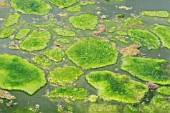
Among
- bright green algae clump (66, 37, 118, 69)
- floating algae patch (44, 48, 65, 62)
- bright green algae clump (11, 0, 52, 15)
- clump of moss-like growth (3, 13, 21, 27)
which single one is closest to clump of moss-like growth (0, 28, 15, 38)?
clump of moss-like growth (3, 13, 21, 27)

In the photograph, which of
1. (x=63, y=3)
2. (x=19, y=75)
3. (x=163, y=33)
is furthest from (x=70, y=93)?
(x=63, y=3)

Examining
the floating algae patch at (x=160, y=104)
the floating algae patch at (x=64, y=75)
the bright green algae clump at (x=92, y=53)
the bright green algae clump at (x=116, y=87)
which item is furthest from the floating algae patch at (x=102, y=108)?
the bright green algae clump at (x=92, y=53)

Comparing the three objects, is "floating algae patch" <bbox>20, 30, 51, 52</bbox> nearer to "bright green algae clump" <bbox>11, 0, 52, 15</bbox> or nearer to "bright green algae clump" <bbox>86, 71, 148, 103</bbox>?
"bright green algae clump" <bbox>11, 0, 52, 15</bbox>

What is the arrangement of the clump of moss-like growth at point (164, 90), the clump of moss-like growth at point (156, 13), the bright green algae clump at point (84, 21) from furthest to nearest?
the clump of moss-like growth at point (156, 13), the bright green algae clump at point (84, 21), the clump of moss-like growth at point (164, 90)

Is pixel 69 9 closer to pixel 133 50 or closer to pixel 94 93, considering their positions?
pixel 133 50

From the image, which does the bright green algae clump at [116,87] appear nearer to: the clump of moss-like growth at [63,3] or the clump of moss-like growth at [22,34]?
the clump of moss-like growth at [22,34]

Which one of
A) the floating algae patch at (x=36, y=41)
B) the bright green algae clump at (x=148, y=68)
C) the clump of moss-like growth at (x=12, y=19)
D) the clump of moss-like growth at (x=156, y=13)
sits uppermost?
the clump of moss-like growth at (x=156, y=13)
